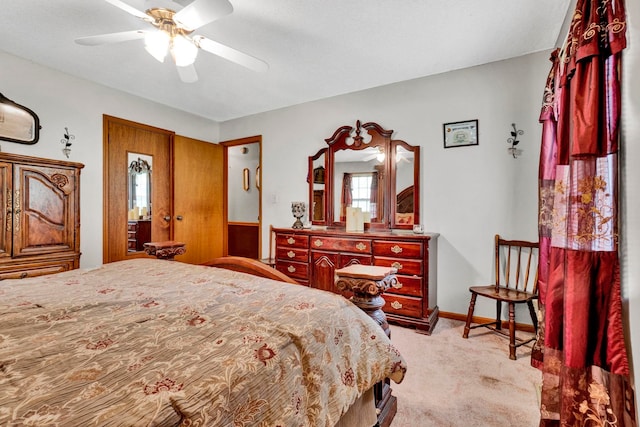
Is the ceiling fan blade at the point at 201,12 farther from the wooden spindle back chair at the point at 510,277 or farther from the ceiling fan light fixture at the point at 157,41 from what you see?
the wooden spindle back chair at the point at 510,277

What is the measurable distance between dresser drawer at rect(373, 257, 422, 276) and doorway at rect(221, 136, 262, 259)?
2.36 meters

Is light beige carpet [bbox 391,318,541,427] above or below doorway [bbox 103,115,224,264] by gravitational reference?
below

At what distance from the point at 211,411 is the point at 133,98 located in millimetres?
4052

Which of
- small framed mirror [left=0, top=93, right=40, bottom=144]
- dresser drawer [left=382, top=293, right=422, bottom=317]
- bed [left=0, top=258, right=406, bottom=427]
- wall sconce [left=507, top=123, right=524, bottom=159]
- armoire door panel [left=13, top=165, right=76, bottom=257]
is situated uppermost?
small framed mirror [left=0, top=93, right=40, bottom=144]

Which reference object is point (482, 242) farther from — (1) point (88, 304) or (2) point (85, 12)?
(2) point (85, 12)

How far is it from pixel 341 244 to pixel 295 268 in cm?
66

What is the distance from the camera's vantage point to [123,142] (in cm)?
359

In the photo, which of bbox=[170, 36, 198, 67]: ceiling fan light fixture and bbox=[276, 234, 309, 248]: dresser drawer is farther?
bbox=[276, 234, 309, 248]: dresser drawer

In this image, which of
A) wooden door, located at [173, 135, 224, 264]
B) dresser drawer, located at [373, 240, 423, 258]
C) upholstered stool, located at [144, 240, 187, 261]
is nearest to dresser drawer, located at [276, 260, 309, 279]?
dresser drawer, located at [373, 240, 423, 258]

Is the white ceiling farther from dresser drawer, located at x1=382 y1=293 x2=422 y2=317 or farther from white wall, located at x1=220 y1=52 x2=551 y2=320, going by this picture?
dresser drawer, located at x1=382 y1=293 x2=422 y2=317

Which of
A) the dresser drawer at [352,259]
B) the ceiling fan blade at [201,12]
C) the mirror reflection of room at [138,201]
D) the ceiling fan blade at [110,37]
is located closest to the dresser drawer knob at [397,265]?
the dresser drawer at [352,259]

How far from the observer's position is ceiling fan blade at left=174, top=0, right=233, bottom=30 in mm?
1568

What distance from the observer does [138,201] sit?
12.2ft

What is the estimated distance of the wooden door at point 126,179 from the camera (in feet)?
11.3
